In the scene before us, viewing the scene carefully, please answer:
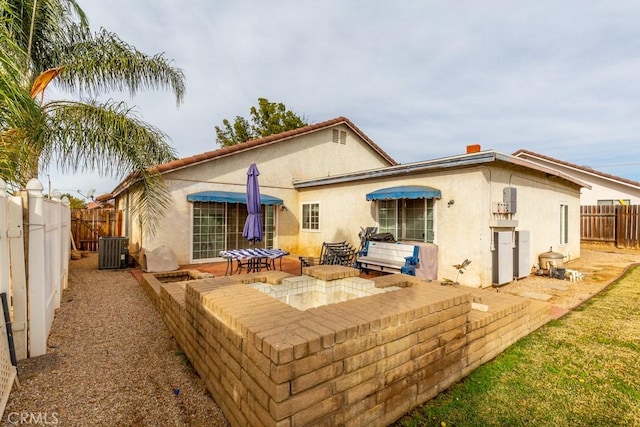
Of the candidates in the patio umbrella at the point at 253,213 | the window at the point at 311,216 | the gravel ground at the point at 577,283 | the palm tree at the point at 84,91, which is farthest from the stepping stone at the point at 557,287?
the palm tree at the point at 84,91

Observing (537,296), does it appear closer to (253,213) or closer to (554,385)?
(554,385)

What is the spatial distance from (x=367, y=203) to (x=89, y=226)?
54.2 ft

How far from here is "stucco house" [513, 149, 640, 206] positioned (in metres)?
19.1

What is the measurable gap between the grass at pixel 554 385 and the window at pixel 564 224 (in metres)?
8.90

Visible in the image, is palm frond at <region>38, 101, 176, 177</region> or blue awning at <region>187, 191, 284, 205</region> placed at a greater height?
palm frond at <region>38, 101, 176, 177</region>

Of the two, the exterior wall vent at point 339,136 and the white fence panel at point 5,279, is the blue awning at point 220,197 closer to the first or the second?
the exterior wall vent at point 339,136

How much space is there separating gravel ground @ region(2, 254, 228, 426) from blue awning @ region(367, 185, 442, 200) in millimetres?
7403

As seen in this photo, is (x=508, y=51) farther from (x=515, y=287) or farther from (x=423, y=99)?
(x=515, y=287)

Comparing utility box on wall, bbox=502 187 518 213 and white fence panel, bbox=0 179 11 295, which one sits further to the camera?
utility box on wall, bbox=502 187 518 213

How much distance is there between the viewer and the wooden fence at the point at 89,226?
1731cm

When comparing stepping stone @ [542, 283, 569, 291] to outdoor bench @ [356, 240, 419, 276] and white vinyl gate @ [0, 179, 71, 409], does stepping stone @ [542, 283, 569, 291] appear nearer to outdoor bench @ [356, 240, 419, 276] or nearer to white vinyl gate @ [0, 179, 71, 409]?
outdoor bench @ [356, 240, 419, 276]

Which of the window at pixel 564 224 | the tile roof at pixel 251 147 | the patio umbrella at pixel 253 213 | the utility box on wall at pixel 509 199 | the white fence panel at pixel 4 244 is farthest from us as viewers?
the window at pixel 564 224

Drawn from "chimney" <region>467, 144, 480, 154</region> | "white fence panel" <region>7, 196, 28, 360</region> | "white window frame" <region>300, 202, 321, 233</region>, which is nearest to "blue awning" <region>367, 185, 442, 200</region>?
"chimney" <region>467, 144, 480, 154</region>

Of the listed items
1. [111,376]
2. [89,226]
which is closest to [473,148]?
[111,376]
